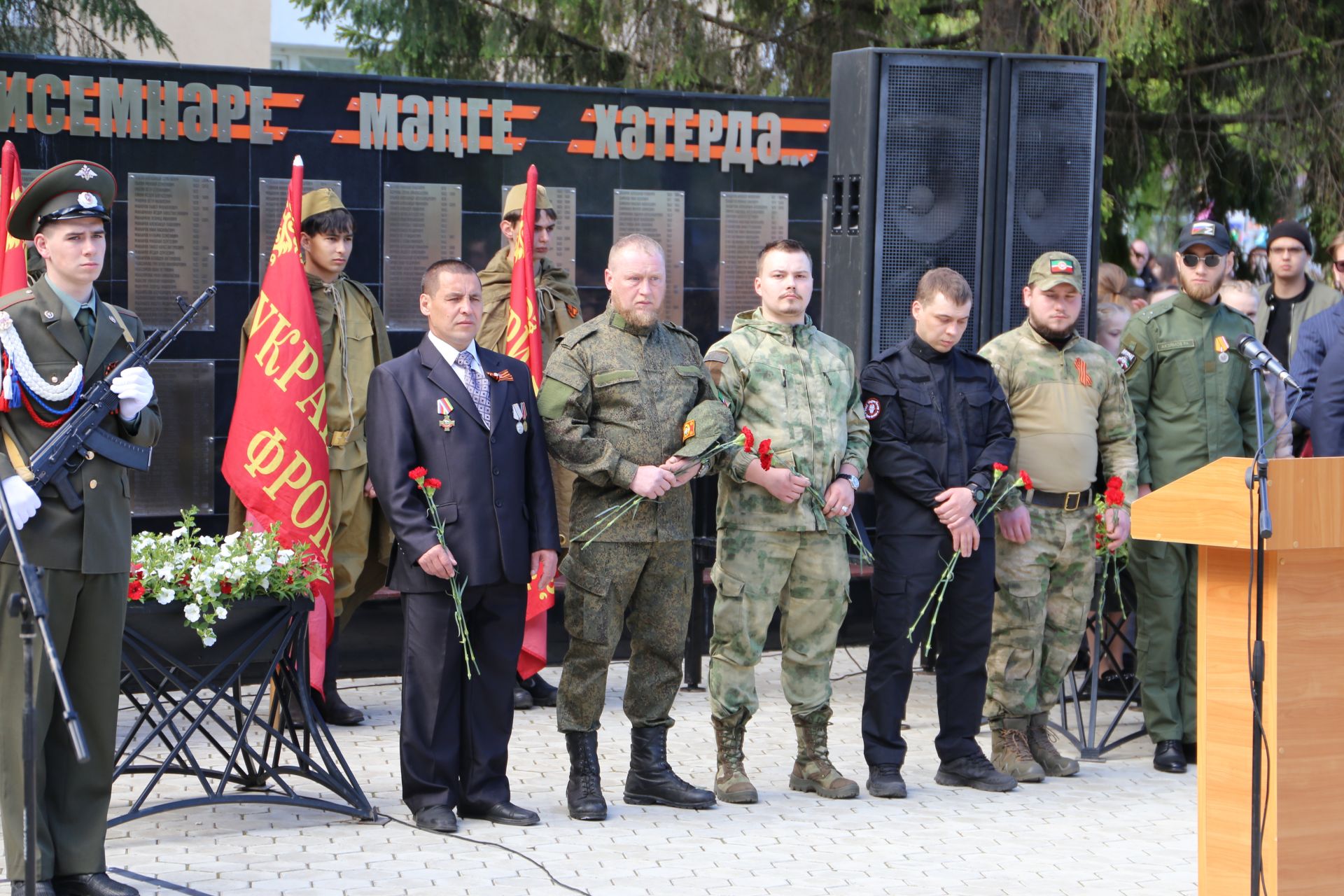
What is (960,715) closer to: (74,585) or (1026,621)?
(1026,621)

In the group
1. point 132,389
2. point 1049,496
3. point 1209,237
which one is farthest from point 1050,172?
point 132,389

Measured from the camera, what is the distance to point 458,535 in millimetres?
5633

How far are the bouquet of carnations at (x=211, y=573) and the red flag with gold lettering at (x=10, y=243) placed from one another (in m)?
1.25

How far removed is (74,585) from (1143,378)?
4.29 meters

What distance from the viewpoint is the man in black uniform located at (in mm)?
6301

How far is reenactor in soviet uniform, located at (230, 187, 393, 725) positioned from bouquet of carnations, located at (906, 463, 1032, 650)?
2314mm

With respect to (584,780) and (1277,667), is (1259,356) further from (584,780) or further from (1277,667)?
(584,780)

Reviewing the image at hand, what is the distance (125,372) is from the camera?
4.80m

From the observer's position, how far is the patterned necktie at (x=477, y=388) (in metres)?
5.75

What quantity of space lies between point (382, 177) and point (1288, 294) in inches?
182

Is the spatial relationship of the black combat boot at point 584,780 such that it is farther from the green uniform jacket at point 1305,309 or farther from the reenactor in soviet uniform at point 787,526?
the green uniform jacket at point 1305,309

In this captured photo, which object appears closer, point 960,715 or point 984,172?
point 960,715

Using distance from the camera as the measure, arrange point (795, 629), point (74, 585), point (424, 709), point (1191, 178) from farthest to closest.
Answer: point (1191, 178) → point (795, 629) → point (424, 709) → point (74, 585)

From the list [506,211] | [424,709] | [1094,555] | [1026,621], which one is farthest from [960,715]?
[506,211]
